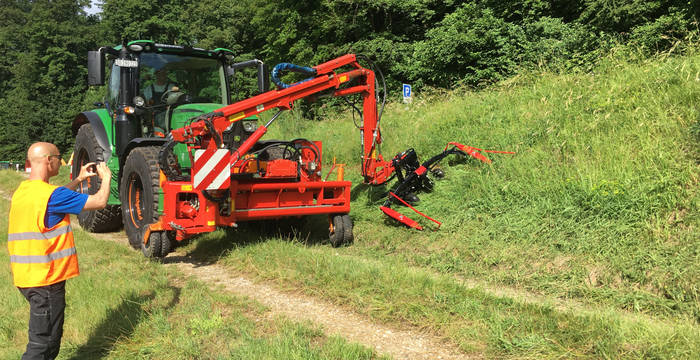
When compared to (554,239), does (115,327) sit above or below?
below

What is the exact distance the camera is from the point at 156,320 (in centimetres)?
374

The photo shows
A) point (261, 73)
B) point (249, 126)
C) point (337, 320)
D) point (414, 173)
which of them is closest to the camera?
point (337, 320)

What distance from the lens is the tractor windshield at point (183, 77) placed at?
23.1ft

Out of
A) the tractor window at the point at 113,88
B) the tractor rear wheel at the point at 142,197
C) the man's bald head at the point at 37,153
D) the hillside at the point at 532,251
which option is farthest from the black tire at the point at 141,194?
the man's bald head at the point at 37,153

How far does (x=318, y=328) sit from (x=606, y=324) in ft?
6.61

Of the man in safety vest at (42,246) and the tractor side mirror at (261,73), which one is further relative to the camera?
the tractor side mirror at (261,73)

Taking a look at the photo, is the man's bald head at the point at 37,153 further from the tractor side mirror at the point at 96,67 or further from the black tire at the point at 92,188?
the black tire at the point at 92,188

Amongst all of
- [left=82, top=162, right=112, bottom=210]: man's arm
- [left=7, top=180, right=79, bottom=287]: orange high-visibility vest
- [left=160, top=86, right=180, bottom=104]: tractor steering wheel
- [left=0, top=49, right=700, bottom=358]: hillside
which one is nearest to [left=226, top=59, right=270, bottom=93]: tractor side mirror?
[left=160, top=86, right=180, bottom=104]: tractor steering wheel

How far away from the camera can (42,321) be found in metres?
2.88

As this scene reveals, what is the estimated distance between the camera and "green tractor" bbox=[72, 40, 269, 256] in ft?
20.7

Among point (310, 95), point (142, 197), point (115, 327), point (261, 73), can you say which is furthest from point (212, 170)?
point (261, 73)

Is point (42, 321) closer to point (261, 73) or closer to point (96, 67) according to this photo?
point (96, 67)

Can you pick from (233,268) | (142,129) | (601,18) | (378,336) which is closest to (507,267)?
(378,336)

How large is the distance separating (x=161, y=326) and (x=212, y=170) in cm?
210
